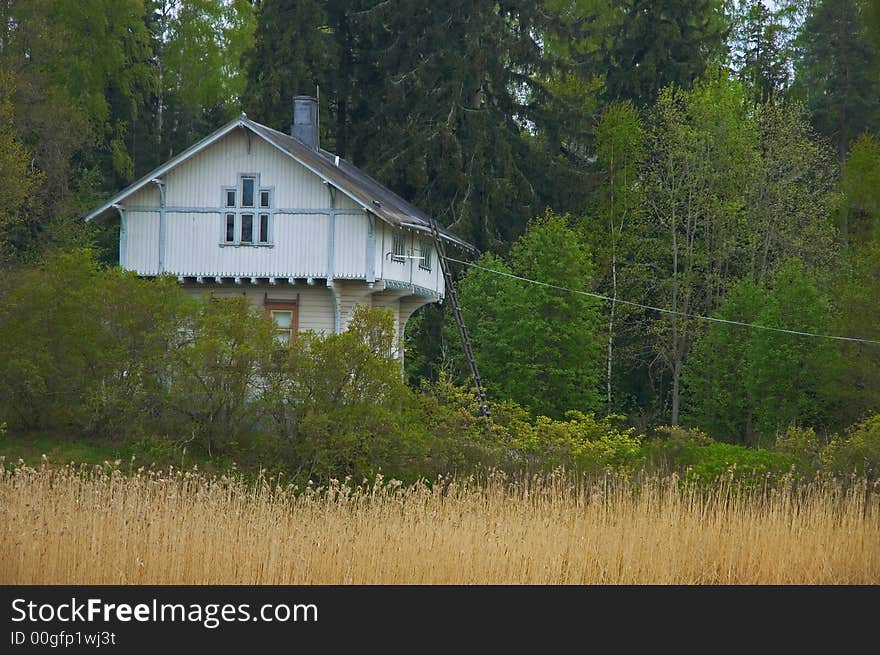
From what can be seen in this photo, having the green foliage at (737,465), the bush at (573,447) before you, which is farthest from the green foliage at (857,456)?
the bush at (573,447)

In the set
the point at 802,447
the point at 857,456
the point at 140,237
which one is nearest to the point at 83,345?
the point at 140,237

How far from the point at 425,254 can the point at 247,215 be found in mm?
6438

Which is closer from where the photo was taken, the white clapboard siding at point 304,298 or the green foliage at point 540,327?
the white clapboard siding at point 304,298

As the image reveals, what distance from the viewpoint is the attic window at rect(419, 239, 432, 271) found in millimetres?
36250

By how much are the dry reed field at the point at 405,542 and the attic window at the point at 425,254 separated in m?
20.8

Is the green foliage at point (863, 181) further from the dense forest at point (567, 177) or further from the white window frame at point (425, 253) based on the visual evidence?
the white window frame at point (425, 253)

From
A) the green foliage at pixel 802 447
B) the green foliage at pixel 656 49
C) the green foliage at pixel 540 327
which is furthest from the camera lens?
the green foliage at pixel 656 49

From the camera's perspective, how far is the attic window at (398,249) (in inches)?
1312

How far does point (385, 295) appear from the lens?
34.3 meters

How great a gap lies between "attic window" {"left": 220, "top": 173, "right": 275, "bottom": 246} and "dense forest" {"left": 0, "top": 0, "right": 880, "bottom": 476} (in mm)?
7514

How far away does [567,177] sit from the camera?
43.8 metres

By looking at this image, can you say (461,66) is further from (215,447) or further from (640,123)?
(215,447)
